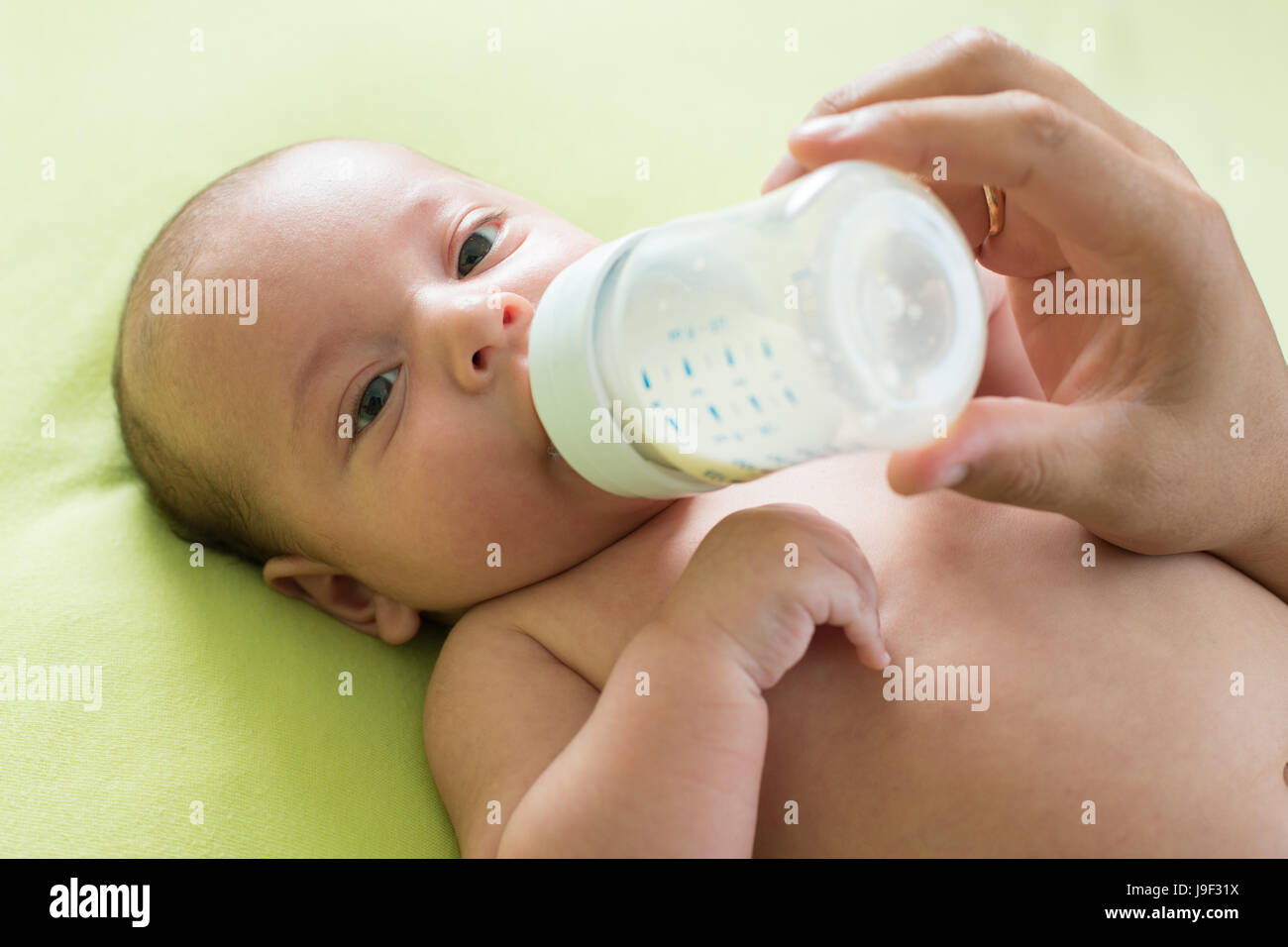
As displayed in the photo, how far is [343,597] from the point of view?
1.37 meters

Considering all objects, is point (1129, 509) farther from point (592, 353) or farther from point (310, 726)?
point (310, 726)

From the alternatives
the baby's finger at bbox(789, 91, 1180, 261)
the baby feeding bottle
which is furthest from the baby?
the baby's finger at bbox(789, 91, 1180, 261)

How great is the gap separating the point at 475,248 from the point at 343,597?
47 cm

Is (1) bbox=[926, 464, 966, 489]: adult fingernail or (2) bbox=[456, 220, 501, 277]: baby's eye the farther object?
(2) bbox=[456, 220, 501, 277]: baby's eye

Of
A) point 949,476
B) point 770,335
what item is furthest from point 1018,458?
point 770,335

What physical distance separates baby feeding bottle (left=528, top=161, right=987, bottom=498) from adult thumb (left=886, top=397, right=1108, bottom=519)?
0.08ft

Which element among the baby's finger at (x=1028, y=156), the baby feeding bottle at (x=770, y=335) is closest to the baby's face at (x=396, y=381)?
the baby feeding bottle at (x=770, y=335)

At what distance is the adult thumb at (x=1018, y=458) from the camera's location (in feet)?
2.67

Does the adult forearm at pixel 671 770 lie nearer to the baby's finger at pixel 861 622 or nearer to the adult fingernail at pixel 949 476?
the baby's finger at pixel 861 622

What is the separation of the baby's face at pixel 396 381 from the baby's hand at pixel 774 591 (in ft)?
0.66

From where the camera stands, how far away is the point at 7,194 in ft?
5.32

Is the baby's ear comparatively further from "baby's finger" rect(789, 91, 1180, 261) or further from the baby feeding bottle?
"baby's finger" rect(789, 91, 1180, 261)

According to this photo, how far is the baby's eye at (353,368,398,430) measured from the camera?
120 cm

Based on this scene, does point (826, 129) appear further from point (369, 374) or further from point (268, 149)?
point (268, 149)
